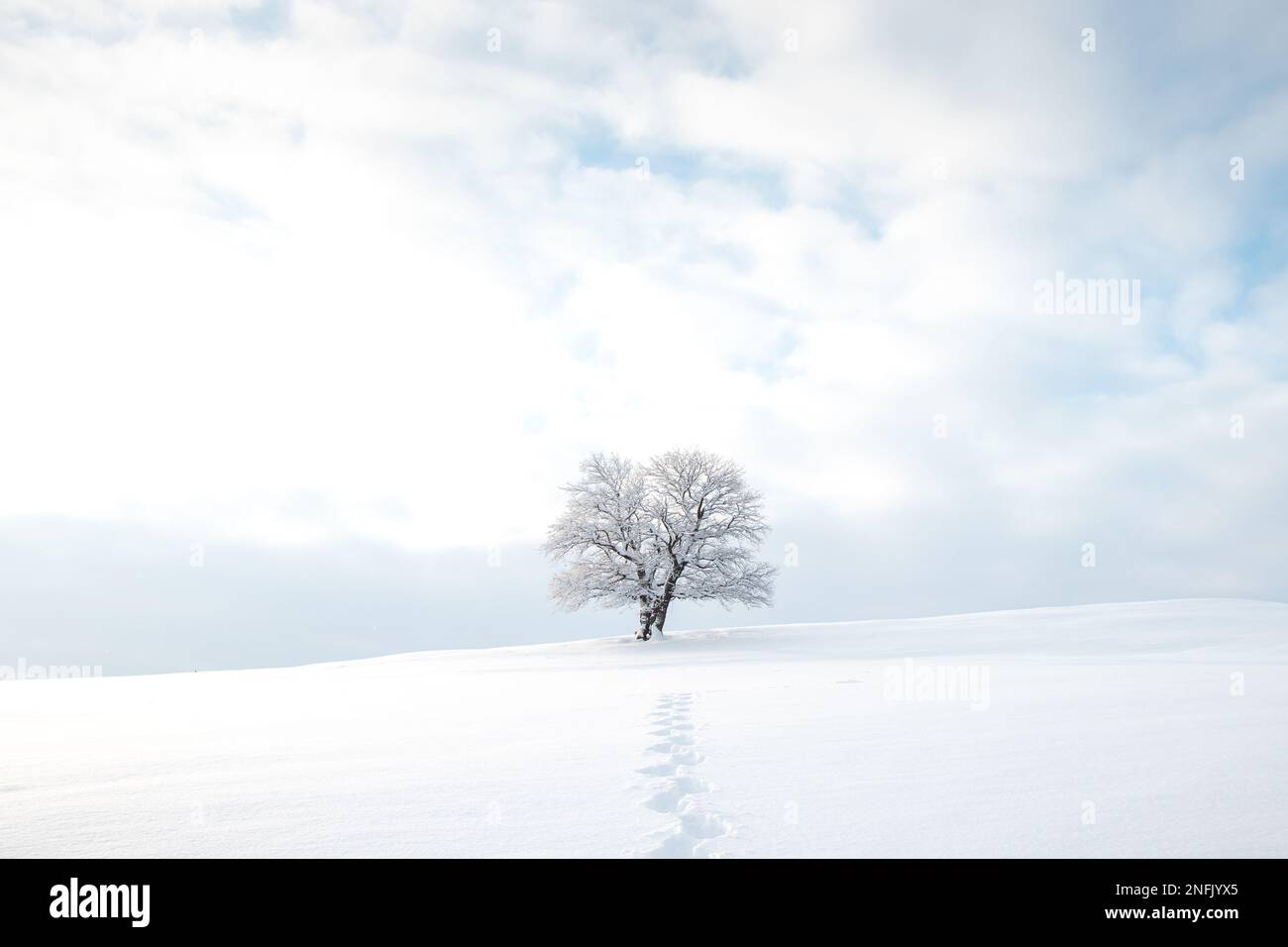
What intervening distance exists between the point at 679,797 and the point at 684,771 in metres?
0.69

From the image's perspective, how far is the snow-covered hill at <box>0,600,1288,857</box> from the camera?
3.51 metres

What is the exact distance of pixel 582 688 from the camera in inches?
481

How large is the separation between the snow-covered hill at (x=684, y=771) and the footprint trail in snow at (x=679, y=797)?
2 cm

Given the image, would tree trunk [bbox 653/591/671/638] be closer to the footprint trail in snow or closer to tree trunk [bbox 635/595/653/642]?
tree trunk [bbox 635/595/653/642]

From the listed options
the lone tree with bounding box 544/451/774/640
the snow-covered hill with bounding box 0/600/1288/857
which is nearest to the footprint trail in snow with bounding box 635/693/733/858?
the snow-covered hill with bounding box 0/600/1288/857

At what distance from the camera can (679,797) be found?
4.40m

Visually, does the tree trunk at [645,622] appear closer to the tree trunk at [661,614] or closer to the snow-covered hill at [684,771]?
the tree trunk at [661,614]

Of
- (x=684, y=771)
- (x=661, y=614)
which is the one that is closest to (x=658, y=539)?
(x=661, y=614)

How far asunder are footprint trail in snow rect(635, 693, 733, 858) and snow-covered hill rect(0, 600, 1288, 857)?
0.8 inches

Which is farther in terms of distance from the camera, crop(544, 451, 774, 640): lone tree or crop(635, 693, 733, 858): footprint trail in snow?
crop(544, 451, 774, 640): lone tree
